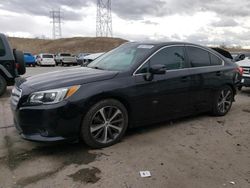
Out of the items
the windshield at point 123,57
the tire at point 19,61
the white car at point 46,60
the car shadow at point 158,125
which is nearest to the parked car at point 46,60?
the white car at point 46,60

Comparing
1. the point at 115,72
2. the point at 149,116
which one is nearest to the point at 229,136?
the point at 149,116

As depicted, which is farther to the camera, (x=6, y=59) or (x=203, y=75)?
(x=6, y=59)

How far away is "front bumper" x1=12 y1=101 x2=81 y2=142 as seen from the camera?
415 centimetres

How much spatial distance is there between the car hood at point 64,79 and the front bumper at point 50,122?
0.32m

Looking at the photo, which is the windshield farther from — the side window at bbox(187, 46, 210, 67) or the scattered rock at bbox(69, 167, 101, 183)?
the scattered rock at bbox(69, 167, 101, 183)

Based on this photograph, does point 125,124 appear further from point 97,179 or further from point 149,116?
point 97,179


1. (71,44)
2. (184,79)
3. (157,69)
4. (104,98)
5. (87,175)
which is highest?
(71,44)

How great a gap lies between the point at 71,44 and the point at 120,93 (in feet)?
224

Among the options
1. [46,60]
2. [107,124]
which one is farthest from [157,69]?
[46,60]

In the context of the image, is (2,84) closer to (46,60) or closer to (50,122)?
(50,122)

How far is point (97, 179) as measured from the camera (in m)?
3.62

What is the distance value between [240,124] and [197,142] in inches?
64.2

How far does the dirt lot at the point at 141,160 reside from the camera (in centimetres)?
359

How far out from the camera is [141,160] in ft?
13.6
